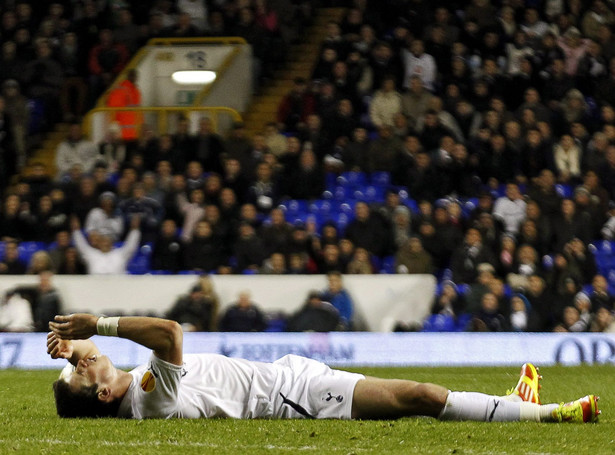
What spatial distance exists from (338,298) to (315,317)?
0.47 meters

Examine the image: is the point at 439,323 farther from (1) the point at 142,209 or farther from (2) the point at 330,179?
(1) the point at 142,209

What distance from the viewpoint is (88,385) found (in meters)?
7.45

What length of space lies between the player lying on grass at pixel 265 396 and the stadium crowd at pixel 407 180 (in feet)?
27.7

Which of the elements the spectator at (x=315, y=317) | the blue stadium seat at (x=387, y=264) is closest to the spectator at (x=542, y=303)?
the blue stadium seat at (x=387, y=264)

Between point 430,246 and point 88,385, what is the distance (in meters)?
10.3

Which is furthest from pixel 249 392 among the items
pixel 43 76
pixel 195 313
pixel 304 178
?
pixel 43 76

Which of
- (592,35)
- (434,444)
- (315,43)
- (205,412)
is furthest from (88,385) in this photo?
(315,43)

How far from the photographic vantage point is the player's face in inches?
289

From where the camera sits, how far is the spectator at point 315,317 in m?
15.8

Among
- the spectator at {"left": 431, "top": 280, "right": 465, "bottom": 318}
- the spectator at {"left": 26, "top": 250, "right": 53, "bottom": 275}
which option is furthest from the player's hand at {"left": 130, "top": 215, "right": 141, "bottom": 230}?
the spectator at {"left": 431, "top": 280, "right": 465, "bottom": 318}

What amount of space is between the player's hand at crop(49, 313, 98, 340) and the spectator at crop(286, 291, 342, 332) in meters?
9.27

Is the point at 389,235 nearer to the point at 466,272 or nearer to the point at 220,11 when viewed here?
the point at 466,272

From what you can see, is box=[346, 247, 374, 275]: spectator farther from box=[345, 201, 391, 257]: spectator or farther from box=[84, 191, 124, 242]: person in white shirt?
box=[84, 191, 124, 242]: person in white shirt

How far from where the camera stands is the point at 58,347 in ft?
23.2
